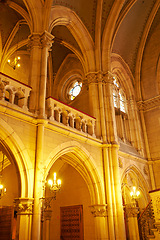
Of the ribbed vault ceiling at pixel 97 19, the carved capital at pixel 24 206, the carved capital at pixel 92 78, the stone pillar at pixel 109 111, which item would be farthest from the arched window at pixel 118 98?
the carved capital at pixel 24 206

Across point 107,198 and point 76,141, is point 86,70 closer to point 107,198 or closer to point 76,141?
point 76,141

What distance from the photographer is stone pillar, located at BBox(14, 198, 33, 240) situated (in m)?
6.16

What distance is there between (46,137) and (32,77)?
2247 mm

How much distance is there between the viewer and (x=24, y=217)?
6.31 metres

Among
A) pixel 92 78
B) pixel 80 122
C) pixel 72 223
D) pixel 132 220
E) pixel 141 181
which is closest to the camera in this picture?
pixel 80 122

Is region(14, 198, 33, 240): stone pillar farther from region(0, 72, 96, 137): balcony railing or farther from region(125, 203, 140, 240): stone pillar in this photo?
region(125, 203, 140, 240): stone pillar

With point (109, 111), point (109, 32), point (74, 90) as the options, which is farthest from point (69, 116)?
point (74, 90)

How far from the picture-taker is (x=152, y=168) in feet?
42.4

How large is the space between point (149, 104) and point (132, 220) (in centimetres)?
655

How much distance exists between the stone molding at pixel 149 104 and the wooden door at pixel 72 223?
22.7 ft

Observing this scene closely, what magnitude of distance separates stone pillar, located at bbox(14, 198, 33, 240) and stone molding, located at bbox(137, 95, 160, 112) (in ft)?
31.9

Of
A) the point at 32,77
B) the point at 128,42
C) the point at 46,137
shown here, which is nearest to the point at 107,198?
the point at 46,137

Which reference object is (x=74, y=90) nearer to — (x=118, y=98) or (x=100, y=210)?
(x=118, y=98)

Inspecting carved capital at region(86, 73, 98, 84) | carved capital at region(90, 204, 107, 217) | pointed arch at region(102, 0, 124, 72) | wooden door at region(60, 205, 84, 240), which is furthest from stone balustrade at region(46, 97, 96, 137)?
wooden door at region(60, 205, 84, 240)
